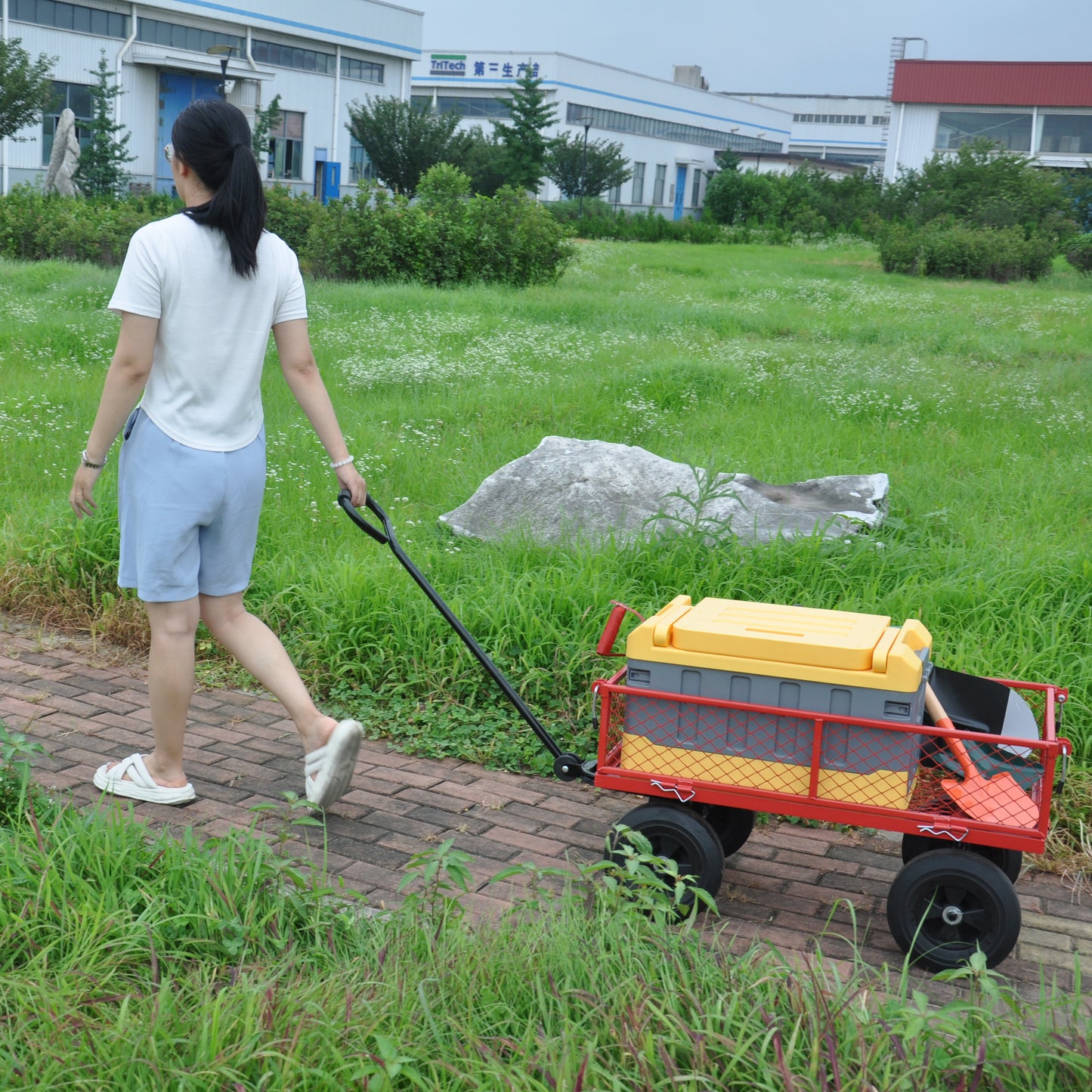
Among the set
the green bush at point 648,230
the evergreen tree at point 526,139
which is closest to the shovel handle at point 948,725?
the green bush at point 648,230

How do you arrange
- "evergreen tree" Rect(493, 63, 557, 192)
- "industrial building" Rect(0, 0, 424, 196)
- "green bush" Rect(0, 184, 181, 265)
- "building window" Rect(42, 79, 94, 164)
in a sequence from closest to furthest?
"green bush" Rect(0, 184, 181, 265), "building window" Rect(42, 79, 94, 164), "industrial building" Rect(0, 0, 424, 196), "evergreen tree" Rect(493, 63, 557, 192)

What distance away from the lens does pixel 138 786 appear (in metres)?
3.96

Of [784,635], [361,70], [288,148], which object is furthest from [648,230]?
[784,635]

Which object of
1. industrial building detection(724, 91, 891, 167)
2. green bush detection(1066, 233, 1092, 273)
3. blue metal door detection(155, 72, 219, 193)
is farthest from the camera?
industrial building detection(724, 91, 891, 167)

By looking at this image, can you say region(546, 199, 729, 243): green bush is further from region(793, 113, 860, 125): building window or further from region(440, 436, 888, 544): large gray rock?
region(793, 113, 860, 125): building window

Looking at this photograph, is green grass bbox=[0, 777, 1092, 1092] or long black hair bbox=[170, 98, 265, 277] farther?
long black hair bbox=[170, 98, 265, 277]

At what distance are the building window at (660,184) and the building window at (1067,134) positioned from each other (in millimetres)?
31335

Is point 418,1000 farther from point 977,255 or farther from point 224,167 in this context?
point 977,255

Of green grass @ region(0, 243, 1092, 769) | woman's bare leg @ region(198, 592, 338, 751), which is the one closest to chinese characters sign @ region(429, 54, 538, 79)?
green grass @ region(0, 243, 1092, 769)

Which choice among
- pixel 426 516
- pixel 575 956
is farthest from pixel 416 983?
pixel 426 516

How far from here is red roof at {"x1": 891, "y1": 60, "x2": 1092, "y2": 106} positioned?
193 feet

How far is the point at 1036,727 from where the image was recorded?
3.47 meters

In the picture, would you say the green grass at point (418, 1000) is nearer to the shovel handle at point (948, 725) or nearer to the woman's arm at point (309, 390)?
the shovel handle at point (948, 725)

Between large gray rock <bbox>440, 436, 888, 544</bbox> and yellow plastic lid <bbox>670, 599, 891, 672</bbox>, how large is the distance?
1788 millimetres
